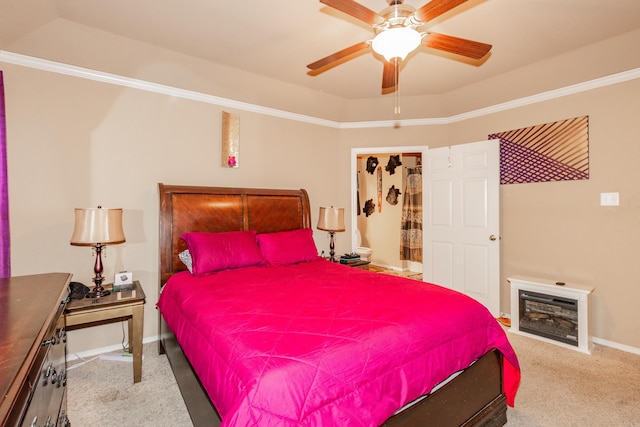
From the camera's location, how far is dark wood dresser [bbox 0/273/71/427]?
2.52ft

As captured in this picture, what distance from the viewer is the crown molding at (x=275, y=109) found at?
257cm

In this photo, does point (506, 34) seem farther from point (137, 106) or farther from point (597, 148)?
point (137, 106)

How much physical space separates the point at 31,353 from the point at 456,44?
2478 mm

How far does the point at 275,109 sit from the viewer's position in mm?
3834

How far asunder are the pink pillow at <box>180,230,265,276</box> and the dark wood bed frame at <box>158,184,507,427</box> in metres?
0.26

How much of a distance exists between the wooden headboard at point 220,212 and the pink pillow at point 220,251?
0.64 feet

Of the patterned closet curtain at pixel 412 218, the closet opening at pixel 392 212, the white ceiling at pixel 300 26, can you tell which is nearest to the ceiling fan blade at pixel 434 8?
the white ceiling at pixel 300 26

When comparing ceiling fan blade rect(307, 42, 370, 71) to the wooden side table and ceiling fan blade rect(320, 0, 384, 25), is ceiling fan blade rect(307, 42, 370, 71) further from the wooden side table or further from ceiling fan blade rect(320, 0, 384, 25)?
the wooden side table

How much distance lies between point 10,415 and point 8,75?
2.89 metres

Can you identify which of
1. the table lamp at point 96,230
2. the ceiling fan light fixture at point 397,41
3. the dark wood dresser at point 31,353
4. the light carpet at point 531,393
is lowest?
the light carpet at point 531,393

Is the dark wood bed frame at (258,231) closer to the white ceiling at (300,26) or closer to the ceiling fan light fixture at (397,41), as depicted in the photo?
the white ceiling at (300,26)

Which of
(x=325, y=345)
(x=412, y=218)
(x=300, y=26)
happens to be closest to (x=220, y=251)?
(x=325, y=345)

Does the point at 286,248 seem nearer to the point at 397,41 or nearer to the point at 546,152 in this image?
the point at 397,41

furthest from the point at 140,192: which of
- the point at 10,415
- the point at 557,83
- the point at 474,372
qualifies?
the point at 557,83
